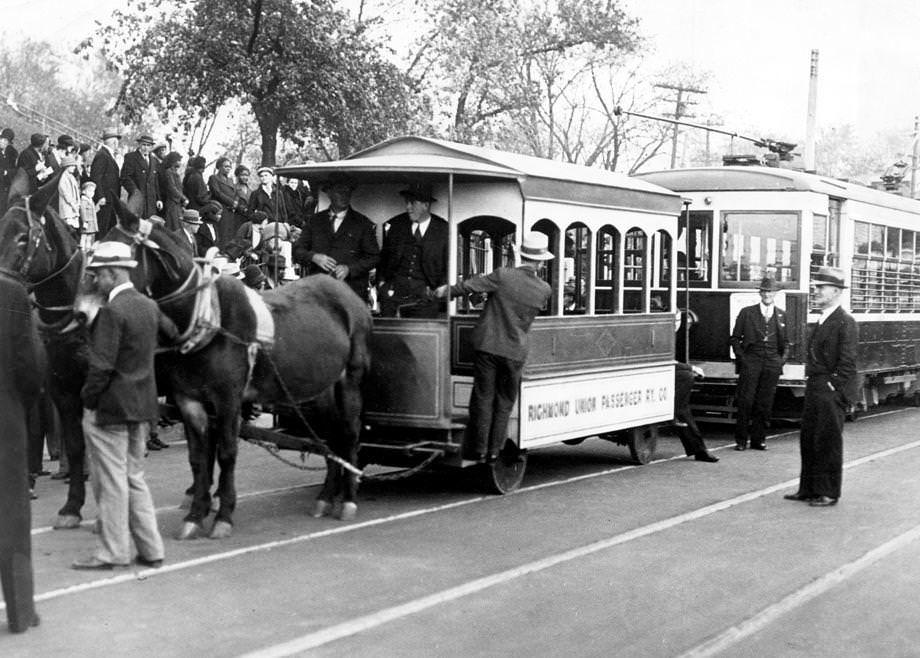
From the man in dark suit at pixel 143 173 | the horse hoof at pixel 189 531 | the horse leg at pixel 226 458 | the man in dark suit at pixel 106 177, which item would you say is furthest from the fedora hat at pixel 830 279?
the man in dark suit at pixel 106 177

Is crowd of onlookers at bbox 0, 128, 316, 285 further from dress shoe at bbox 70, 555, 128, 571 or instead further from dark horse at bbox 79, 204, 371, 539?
dress shoe at bbox 70, 555, 128, 571

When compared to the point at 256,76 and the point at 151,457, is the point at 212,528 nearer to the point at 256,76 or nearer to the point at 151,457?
the point at 151,457

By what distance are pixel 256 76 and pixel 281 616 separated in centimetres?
1856

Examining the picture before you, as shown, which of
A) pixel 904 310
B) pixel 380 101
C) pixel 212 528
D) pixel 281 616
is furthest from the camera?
pixel 380 101

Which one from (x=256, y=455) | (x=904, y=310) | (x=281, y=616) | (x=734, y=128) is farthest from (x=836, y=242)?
(x=734, y=128)

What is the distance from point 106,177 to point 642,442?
818 centimetres

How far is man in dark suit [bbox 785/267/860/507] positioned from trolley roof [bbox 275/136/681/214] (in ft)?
6.83

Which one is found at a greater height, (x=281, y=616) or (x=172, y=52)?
(x=172, y=52)

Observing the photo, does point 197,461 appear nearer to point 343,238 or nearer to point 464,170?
point 343,238

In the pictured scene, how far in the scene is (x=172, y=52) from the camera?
24.2m

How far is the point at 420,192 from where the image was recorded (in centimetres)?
1046

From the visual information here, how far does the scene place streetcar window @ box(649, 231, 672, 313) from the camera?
1340 cm

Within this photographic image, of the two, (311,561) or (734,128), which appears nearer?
(311,561)

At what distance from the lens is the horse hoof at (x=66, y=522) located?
28.9ft
